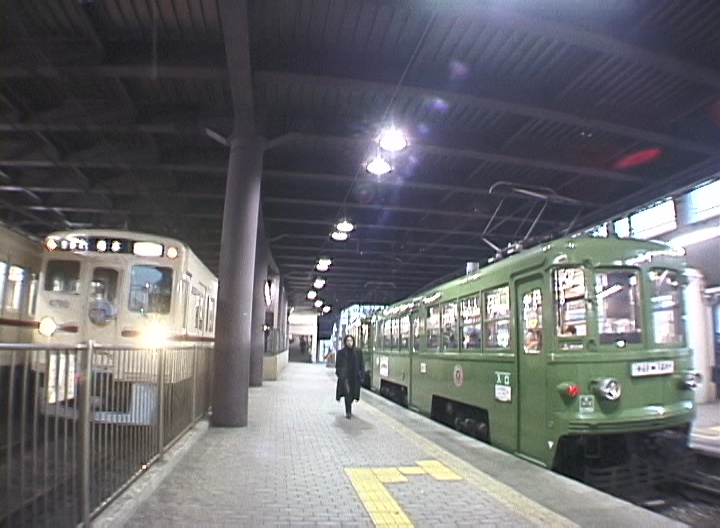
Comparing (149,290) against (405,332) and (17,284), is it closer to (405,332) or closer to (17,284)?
(17,284)

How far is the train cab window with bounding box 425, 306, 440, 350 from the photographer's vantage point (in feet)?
38.4

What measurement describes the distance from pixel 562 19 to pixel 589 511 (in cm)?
587

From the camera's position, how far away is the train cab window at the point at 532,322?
7297 mm

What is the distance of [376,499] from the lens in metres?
5.47

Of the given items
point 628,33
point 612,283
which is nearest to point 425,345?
point 612,283

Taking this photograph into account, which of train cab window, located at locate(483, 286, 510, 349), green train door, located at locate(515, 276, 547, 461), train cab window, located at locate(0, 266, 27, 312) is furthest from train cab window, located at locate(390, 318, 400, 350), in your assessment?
train cab window, located at locate(0, 266, 27, 312)

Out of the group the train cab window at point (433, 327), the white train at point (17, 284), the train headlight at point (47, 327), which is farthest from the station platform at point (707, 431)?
the white train at point (17, 284)

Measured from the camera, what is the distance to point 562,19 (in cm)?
754

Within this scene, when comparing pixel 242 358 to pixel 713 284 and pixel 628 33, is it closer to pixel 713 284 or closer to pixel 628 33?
pixel 628 33

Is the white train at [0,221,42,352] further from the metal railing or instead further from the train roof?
the train roof

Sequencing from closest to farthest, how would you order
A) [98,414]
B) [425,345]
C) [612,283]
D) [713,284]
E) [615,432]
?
[98,414] < [615,432] < [612,283] < [425,345] < [713,284]

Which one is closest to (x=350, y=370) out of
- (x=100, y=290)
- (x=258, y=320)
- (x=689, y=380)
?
(x=100, y=290)

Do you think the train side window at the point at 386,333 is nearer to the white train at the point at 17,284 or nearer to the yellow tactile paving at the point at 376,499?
the white train at the point at 17,284

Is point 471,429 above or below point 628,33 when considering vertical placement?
below
